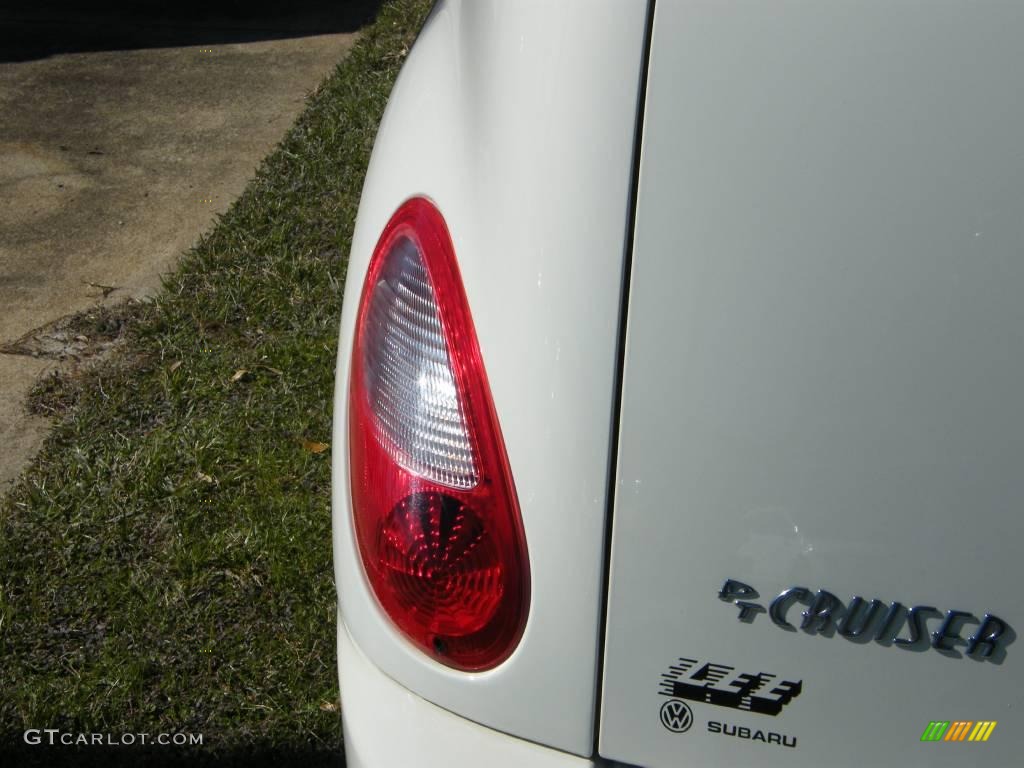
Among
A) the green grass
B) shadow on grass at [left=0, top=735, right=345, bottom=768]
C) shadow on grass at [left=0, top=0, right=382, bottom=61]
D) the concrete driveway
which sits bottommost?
shadow on grass at [left=0, top=735, right=345, bottom=768]

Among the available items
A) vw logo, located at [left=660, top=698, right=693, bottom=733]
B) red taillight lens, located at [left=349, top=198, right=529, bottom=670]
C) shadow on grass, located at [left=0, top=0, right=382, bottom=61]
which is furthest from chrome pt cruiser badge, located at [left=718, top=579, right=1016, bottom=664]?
shadow on grass, located at [left=0, top=0, right=382, bottom=61]

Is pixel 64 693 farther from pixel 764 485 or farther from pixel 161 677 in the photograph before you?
pixel 764 485

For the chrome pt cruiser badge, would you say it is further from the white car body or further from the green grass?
the green grass

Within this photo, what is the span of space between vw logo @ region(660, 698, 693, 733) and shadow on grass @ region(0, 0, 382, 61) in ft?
19.1

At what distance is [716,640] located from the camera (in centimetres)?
140

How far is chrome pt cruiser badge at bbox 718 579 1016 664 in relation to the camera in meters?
1.37

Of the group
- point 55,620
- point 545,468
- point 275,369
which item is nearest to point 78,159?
point 275,369

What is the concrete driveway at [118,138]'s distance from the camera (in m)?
4.24

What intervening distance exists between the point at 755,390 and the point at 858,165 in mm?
294

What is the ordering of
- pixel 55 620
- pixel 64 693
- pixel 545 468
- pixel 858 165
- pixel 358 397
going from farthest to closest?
pixel 55 620 → pixel 64 693 → pixel 358 397 → pixel 545 468 → pixel 858 165

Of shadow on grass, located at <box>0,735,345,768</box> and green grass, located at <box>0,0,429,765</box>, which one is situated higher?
green grass, located at <box>0,0,429,765</box>

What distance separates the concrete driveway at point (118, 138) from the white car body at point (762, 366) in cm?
252

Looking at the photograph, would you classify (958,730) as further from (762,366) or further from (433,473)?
(433,473)

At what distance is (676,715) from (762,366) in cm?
48
